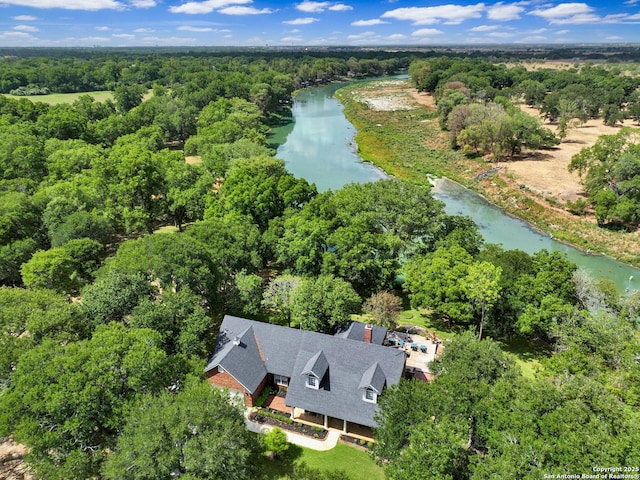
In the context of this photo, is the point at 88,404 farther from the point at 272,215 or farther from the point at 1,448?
the point at 272,215

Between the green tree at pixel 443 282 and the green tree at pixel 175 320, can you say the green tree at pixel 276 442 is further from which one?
the green tree at pixel 443 282

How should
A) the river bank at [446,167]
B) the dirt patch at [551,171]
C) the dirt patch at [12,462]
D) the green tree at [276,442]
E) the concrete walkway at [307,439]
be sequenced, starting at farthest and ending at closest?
the dirt patch at [551,171]
the river bank at [446,167]
the concrete walkway at [307,439]
the green tree at [276,442]
the dirt patch at [12,462]

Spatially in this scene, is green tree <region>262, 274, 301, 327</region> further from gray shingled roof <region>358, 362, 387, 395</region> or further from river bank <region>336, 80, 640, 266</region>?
river bank <region>336, 80, 640, 266</region>

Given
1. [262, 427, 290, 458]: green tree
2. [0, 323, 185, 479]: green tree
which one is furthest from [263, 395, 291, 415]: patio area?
[0, 323, 185, 479]: green tree

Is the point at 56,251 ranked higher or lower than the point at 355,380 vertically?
higher

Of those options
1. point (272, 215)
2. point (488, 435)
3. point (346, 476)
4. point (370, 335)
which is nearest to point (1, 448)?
point (346, 476)

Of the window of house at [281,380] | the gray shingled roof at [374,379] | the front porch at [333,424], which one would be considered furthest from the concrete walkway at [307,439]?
the gray shingled roof at [374,379]
